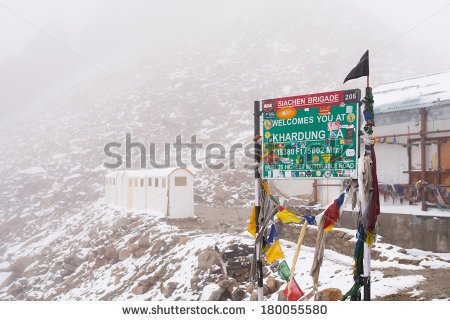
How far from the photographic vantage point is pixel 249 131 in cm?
4728

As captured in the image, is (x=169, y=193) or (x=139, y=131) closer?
(x=169, y=193)

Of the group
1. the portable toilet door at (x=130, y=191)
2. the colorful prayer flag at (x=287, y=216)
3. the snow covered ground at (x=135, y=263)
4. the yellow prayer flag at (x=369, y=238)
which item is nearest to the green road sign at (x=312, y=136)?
the colorful prayer flag at (x=287, y=216)

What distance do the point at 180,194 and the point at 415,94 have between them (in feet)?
46.3

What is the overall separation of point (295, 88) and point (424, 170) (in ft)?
180

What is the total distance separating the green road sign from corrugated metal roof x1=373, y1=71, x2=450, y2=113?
7318 millimetres

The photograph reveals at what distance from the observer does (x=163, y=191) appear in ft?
72.5

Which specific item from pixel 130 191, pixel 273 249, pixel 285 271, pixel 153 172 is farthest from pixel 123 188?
pixel 285 271

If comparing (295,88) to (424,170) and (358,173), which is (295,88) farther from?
(358,173)

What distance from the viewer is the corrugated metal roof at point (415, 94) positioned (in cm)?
1174

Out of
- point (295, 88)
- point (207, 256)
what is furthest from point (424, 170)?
point (295, 88)

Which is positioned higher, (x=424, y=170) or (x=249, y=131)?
(x=249, y=131)

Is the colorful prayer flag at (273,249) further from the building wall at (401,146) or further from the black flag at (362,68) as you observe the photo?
the building wall at (401,146)

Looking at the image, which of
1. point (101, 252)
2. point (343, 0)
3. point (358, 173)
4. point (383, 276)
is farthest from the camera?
point (343, 0)

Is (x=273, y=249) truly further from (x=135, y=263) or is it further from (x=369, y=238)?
(x=135, y=263)
